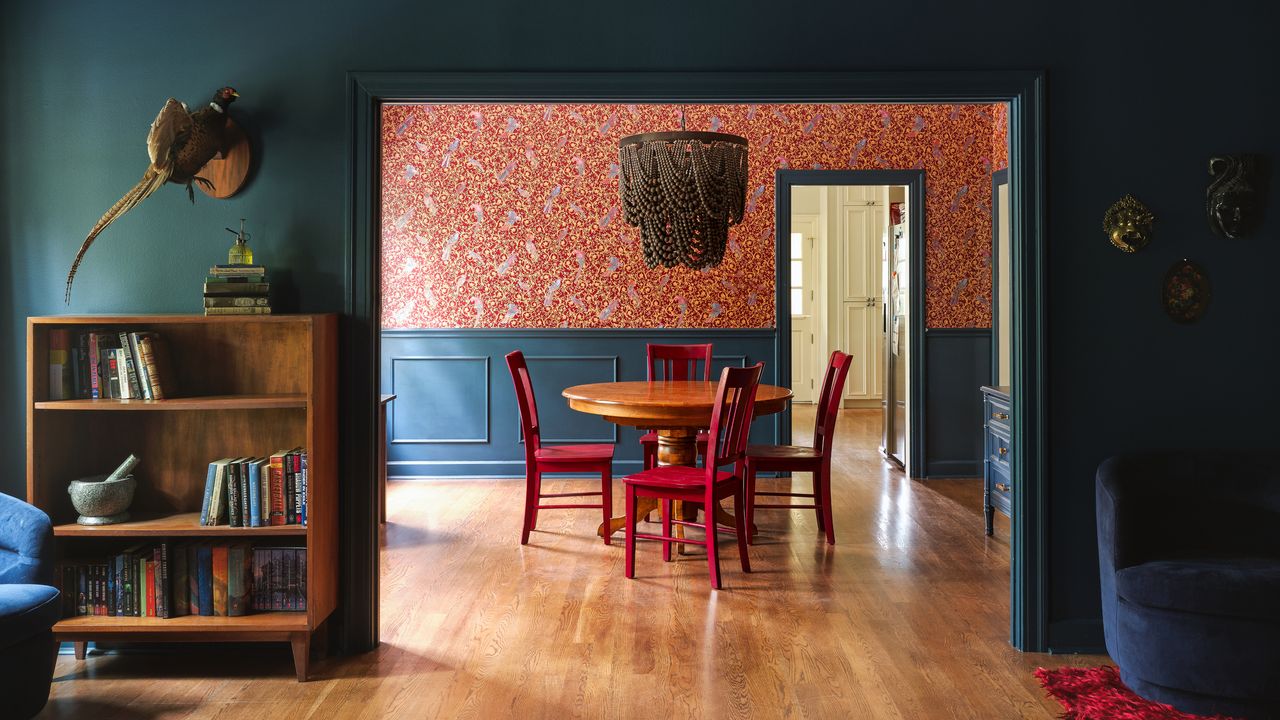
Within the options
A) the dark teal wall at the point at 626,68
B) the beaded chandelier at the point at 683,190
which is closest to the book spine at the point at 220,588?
the dark teal wall at the point at 626,68

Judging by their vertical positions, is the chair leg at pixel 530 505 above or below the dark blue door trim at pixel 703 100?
below

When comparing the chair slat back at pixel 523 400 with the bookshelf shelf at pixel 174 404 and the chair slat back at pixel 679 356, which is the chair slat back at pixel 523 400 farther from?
the bookshelf shelf at pixel 174 404

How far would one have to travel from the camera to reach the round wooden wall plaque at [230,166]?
10.6 feet

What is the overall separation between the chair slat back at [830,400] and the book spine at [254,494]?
274cm

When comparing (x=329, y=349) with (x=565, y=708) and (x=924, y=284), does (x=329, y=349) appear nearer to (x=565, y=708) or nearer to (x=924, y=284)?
(x=565, y=708)

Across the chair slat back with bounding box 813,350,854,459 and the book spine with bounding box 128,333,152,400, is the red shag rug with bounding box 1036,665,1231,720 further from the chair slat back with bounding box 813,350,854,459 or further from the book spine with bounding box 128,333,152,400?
the book spine with bounding box 128,333,152,400

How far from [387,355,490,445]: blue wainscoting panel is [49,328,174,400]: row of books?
3516mm

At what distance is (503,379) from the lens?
21.7 feet

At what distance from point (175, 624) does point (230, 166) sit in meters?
1.53

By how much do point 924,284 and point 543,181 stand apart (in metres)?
2.79

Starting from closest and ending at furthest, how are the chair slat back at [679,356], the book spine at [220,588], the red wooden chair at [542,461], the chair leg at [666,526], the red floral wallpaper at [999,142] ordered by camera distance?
the book spine at [220,588] → the chair leg at [666,526] → the red wooden chair at [542,461] → the chair slat back at [679,356] → the red floral wallpaper at [999,142]

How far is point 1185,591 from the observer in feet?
8.78

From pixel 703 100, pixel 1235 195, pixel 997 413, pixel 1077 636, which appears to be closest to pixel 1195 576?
pixel 1077 636

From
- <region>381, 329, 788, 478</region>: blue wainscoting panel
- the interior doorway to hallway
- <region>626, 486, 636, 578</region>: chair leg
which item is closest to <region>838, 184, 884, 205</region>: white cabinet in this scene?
the interior doorway to hallway
